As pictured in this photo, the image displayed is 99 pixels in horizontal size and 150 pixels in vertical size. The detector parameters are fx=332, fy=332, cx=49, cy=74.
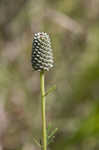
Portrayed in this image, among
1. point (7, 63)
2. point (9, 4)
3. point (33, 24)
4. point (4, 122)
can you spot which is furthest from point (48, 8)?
point (4, 122)

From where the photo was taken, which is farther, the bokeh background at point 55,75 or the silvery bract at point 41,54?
the bokeh background at point 55,75

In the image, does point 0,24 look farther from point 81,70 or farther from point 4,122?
point 4,122

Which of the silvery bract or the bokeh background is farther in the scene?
the bokeh background

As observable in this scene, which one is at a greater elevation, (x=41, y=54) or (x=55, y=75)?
(x=41, y=54)

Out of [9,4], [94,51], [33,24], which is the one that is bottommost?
[94,51]

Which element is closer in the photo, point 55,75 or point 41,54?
point 41,54
